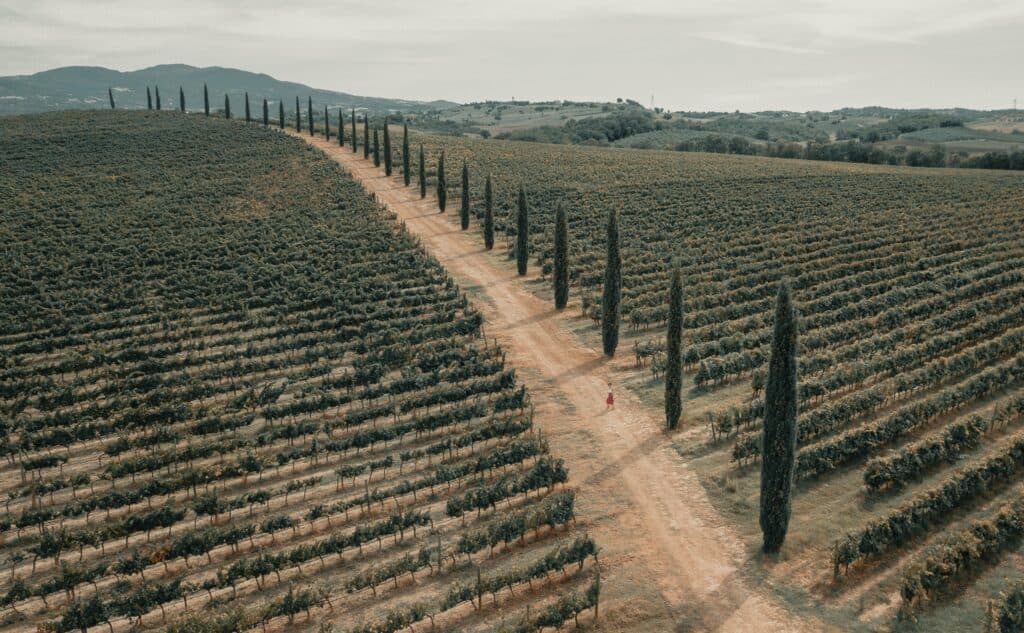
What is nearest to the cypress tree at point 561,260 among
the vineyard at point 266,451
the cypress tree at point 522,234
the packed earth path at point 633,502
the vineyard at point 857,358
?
the packed earth path at point 633,502

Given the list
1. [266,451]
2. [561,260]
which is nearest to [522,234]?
[561,260]

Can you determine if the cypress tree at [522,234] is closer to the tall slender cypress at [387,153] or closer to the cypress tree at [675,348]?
the cypress tree at [675,348]

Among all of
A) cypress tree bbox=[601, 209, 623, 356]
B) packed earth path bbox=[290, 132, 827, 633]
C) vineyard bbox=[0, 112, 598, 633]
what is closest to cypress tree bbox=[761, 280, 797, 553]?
packed earth path bbox=[290, 132, 827, 633]

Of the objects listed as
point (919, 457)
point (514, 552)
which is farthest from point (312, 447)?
point (919, 457)

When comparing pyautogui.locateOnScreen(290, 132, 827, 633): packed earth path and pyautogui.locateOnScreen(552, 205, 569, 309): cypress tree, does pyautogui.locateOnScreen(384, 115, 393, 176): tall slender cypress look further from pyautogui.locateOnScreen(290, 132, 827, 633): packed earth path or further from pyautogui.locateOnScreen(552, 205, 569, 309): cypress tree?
pyautogui.locateOnScreen(290, 132, 827, 633): packed earth path

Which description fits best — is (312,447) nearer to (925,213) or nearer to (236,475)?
(236,475)
